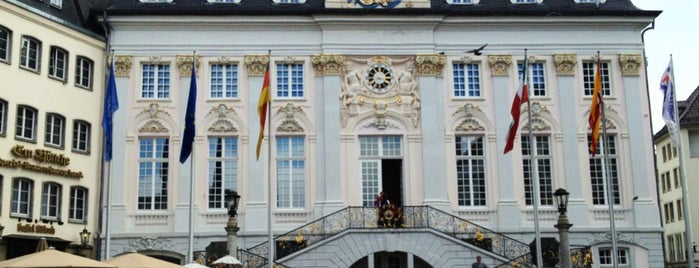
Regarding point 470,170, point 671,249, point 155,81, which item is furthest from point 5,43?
point 671,249

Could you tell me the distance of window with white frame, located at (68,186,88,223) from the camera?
32797mm

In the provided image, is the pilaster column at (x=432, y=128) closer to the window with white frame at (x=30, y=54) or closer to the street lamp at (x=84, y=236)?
the street lamp at (x=84, y=236)

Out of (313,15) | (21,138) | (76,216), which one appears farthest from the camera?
(313,15)

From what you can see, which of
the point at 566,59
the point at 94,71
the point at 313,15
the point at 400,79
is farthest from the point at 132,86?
the point at 566,59

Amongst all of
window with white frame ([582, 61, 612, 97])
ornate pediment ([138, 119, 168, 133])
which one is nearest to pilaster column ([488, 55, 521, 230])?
window with white frame ([582, 61, 612, 97])

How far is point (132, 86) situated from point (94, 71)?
1588 millimetres

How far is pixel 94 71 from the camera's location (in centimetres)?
3459

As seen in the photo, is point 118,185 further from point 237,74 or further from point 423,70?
point 423,70

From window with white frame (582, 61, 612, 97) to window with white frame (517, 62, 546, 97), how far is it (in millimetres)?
1703

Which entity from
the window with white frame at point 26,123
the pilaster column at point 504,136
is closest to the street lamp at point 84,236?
the window with white frame at point 26,123

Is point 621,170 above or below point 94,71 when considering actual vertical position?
below

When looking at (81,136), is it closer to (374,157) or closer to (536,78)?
(374,157)

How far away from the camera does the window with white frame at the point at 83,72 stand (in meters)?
33.9

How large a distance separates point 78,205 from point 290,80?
9677 mm
